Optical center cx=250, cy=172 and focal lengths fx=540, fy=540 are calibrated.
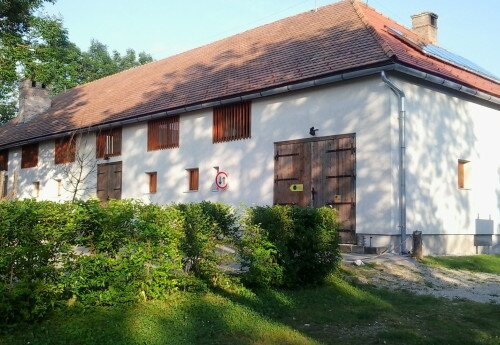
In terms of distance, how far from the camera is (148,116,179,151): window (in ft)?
63.9

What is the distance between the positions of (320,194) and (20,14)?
41.2ft

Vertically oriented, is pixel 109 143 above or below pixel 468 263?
above

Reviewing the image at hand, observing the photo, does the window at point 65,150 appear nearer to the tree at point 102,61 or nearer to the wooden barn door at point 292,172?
the wooden barn door at point 292,172

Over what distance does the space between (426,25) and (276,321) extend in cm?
1755

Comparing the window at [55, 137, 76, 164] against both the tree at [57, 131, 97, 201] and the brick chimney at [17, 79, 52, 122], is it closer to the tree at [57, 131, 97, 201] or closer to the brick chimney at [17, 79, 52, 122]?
the tree at [57, 131, 97, 201]

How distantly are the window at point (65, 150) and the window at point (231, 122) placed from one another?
28.3 feet

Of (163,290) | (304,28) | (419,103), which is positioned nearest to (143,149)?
(304,28)

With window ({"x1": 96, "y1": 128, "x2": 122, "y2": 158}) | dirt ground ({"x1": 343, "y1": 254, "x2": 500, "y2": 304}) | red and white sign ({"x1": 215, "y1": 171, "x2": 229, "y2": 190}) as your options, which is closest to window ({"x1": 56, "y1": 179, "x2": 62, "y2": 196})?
window ({"x1": 96, "y1": 128, "x2": 122, "y2": 158})

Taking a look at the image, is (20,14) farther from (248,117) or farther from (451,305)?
(451,305)

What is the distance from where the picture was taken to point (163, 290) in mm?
7199

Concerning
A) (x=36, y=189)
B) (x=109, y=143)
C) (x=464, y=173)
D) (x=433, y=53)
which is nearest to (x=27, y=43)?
(x=109, y=143)

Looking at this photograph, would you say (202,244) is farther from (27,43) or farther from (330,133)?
(27,43)

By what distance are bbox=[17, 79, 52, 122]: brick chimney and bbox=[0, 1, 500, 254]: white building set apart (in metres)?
7.94

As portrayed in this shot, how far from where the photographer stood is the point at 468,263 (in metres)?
12.9
